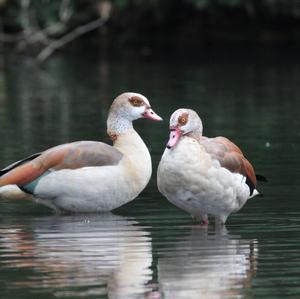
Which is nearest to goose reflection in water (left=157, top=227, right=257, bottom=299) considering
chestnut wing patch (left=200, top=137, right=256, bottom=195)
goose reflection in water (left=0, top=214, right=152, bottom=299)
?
goose reflection in water (left=0, top=214, right=152, bottom=299)

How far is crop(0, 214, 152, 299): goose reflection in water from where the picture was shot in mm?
8055

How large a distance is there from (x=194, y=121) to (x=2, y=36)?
2210 cm

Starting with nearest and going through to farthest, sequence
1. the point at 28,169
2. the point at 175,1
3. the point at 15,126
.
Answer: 1. the point at 28,169
2. the point at 15,126
3. the point at 175,1

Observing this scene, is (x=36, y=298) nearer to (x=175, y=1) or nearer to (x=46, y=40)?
(x=46, y=40)

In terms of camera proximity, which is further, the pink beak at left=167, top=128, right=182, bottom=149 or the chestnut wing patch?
the chestnut wing patch

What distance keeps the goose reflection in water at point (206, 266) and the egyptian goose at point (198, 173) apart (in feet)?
0.74

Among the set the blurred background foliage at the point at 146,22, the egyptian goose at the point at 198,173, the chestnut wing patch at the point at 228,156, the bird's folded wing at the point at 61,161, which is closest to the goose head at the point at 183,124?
the egyptian goose at the point at 198,173

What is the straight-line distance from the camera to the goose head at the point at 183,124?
10.1 metres

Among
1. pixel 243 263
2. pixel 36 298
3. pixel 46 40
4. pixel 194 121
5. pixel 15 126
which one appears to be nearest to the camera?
pixel 36 298

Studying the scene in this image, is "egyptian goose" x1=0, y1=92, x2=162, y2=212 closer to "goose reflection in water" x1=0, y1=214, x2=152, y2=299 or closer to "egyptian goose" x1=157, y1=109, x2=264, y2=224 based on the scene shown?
"goose reflection in water" x1=0, y1=214, x2=152, y2=299

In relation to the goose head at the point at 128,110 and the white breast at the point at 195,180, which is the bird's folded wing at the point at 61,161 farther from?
the white breast at the point at 195,180

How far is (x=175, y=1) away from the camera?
3431 cm

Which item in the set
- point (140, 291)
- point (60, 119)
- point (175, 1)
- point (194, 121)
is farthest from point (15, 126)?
point (175, 1)

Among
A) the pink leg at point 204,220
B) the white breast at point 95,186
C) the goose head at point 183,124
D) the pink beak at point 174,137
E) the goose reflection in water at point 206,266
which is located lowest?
the goose reflection in water at point 206,266
